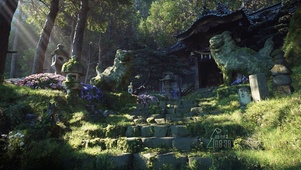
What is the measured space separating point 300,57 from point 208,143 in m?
7.47

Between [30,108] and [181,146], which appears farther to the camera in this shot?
[30,108]

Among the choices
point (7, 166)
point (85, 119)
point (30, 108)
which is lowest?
point (7, 166)

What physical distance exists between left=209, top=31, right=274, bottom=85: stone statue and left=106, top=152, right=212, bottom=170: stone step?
5.39 metres

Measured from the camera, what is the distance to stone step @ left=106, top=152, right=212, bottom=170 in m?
3.62

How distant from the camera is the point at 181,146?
177 inches

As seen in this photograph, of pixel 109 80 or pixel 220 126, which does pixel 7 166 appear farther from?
pixel 109 80

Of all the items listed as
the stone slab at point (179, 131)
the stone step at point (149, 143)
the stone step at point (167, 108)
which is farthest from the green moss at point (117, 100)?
the stone slab at point (179, 131)

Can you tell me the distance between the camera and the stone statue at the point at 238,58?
7.76m

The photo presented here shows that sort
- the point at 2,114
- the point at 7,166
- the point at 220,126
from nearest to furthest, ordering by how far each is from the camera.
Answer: the point at 7,166
the point at 220,126
the point at 2,114

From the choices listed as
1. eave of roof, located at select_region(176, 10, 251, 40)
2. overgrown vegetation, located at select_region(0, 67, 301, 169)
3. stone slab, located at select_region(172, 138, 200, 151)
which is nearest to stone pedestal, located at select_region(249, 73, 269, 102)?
overgrown vegetation, located at select_region(0, 67, 301, 169)

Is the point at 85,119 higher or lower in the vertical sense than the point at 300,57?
lower

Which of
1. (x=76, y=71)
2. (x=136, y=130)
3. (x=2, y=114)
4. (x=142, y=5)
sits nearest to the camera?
(x=136, y=130)

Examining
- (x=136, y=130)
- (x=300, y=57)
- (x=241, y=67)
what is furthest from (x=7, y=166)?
(x=300, y=57)

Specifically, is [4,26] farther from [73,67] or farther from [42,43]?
[42,43]
